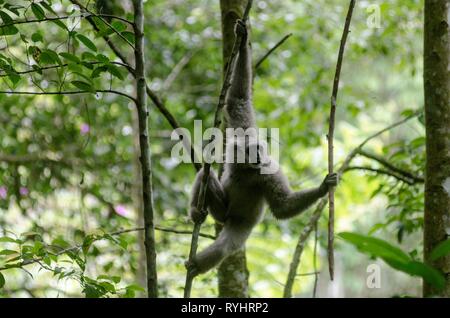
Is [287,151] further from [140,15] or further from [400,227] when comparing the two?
[140,15]

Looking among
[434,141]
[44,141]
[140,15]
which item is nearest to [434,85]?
[434,141]

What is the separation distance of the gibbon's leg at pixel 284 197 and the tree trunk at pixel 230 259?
23.9 inches

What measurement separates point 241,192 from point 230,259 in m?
0.84

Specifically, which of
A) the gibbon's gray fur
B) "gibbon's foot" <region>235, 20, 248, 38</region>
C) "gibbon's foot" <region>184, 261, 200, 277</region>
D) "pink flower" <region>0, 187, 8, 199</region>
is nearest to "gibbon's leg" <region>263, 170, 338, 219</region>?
the gibbon's gray fur

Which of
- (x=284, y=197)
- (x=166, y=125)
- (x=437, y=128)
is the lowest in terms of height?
(x=437, y=128)

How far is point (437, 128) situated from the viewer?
3201mm

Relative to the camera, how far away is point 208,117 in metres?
8.66

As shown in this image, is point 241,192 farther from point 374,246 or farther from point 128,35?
point 374,246

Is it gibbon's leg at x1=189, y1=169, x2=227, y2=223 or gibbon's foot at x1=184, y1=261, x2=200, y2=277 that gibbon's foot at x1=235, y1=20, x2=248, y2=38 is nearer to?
gibbon's leg at x1=189, y1=169, x2=227, y2=223

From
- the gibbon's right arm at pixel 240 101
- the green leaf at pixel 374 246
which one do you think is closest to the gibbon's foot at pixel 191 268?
the green leaf at pixel 374 246

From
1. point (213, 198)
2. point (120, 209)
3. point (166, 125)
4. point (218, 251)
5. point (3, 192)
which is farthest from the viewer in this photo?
point (166, 125)

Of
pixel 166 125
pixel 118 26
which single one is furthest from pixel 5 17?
pixel 166 125

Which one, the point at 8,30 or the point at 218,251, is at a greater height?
the point at 8,30

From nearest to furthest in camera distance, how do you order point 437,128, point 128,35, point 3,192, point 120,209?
point 437,128 → point 128,35 → point 3,192 → point 120,209
